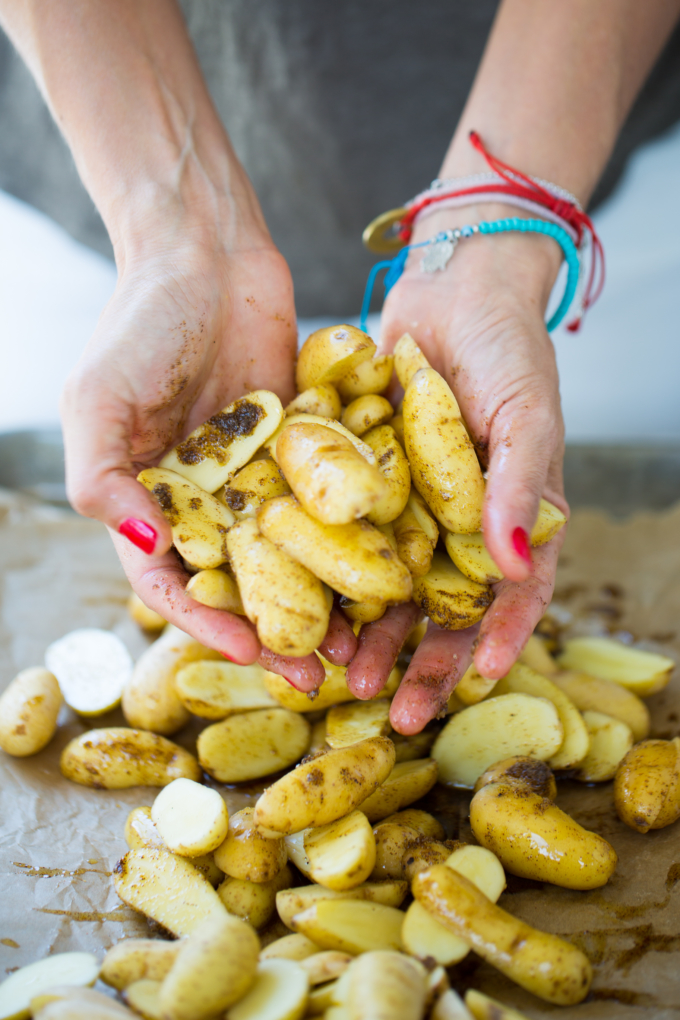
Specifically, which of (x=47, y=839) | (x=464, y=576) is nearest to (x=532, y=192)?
(x=464, y=576)

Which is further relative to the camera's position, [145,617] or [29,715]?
[145,617]

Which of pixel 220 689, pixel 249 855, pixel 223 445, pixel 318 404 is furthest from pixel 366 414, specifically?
pixel 249 855

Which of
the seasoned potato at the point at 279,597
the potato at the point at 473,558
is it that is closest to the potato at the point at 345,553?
the seasoned potato at the point at 279,597

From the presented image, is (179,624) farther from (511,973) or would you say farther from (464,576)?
(511,973)

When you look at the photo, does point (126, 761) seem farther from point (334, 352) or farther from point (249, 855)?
point (334, 352)

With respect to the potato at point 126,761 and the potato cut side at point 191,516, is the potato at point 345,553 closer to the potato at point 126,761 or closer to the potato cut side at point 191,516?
the potato cut side at point 191,516
